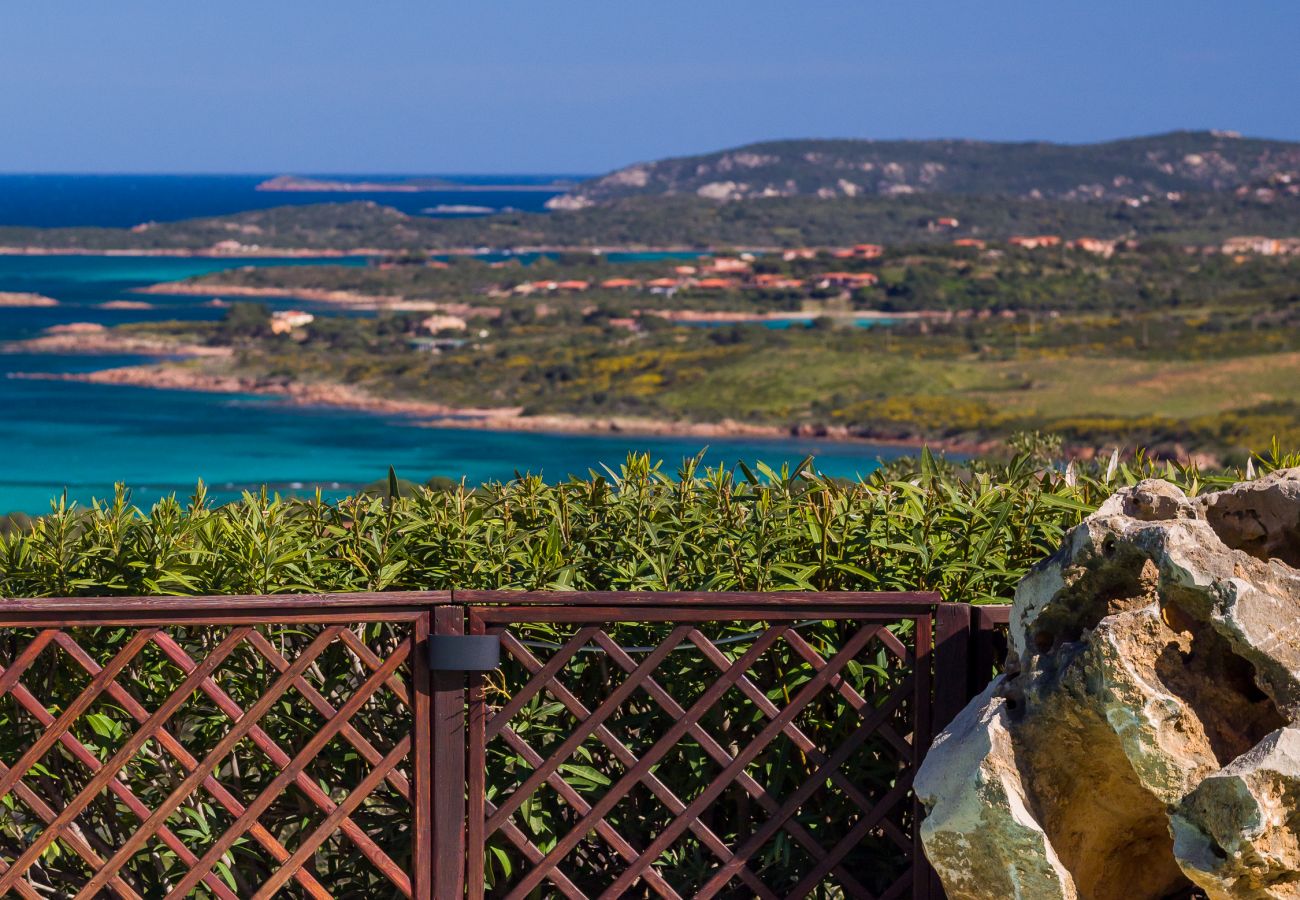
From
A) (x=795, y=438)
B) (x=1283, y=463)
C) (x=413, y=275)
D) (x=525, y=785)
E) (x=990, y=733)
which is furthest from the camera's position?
(x=413, y=275)

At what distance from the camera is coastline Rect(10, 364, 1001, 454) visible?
201 ft

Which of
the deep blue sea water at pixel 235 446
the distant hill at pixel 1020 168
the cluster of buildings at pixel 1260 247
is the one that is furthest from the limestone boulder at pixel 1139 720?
the distant hill at pixel 1020 168

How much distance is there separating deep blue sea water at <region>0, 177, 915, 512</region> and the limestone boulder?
4293 centimetres

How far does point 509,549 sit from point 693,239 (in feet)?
485

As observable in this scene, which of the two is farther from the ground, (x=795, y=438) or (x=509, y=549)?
(x=509, y=549)

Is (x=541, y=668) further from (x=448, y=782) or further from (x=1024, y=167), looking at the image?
(x=1024, y=167)

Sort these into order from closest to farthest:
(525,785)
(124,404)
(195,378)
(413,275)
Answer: (525,785) → (124,404) → (195,378) → (413,275)

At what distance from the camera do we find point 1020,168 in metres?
189

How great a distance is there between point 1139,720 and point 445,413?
65990 millimetres

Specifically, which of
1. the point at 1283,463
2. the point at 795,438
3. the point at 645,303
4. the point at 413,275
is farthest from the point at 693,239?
the point at 1283,463

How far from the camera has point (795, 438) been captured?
197 ft

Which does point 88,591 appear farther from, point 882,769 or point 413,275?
point 413,275

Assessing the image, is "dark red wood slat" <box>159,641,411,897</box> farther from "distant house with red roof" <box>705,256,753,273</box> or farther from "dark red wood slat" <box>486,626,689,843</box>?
"distant house with red roof" <box>705,256,753,273</box>

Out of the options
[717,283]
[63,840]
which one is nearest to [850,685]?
[63,840]
